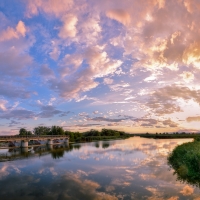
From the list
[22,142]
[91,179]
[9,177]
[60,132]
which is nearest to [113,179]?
[91,179]

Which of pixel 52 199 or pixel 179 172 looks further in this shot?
pixel 179 172

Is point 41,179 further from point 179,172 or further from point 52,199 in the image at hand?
point 179,172

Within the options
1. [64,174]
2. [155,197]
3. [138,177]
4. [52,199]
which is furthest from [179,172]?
[52,199]

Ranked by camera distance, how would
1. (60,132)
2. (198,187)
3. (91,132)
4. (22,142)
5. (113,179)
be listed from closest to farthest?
(198,187) < (113,179) < (22,142) < (60,132) < (91,132)

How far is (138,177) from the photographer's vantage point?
72.0 ft

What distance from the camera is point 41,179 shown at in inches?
867

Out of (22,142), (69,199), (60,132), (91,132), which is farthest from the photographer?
(91,132)

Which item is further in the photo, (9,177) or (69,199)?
(9,177)

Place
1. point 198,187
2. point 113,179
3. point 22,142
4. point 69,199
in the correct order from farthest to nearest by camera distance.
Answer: point 22,142, point 113,179, point 198,187, point 69,199

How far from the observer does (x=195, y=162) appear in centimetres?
2297

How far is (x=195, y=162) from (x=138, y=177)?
7.01m

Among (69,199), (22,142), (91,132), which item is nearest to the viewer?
(69,199)

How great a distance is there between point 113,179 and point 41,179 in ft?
26.2

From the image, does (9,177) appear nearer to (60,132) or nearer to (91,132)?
(60,132)
